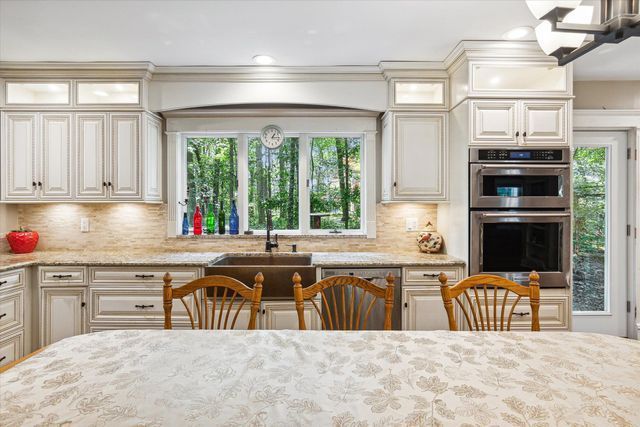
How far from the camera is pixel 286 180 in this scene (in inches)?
143

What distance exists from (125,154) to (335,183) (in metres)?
1.87

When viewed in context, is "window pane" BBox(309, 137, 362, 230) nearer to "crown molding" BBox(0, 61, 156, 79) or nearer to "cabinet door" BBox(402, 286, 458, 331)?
"cabinet door" BBox(402, 286, 458, 331)

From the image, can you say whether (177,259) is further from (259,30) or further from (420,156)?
(420,156)

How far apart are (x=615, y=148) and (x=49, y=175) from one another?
4.97 metres

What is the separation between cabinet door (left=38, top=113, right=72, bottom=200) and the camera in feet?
10.2

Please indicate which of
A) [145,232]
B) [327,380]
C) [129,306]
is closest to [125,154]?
[145,232]

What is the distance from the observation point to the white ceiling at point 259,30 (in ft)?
7.28

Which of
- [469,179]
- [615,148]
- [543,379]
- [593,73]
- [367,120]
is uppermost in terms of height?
[593,73]

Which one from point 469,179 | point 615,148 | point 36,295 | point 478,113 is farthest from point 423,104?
point 36,295

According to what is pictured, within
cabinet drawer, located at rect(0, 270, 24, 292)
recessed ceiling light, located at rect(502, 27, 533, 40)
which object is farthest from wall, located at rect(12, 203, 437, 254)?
A: recessed ceiling light, located at rect(502, 27, 533, 40)

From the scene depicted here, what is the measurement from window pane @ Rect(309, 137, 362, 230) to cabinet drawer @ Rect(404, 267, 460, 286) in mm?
925

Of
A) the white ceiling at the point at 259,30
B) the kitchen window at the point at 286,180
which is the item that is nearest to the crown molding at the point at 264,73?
the white ceiling at the point at 259,30

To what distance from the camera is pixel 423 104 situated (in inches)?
123

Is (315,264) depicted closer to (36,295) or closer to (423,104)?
(423,104)
